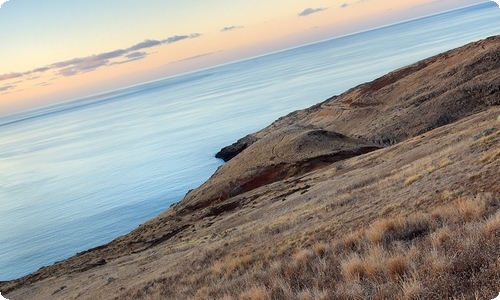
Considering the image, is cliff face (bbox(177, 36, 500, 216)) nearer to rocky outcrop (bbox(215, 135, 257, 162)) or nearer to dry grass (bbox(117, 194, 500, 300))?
rocky outcrop (bbox(215, 135, 257, 162))

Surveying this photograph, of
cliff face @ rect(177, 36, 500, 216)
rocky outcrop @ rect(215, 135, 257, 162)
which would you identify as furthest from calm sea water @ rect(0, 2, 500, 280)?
cliff face @ rect(177, 36, 500, 216)

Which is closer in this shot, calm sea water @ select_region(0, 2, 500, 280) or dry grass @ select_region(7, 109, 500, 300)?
dry grass @ select_region(7, 109, 500, 300)

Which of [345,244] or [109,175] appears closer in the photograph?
[345,244]

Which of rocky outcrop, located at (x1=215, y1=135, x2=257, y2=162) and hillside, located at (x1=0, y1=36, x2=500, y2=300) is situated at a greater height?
hillside, located at (x1=0, y1=36, x2=500, y2=300)

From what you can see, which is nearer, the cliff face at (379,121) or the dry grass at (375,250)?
the dry grass at (375,250)

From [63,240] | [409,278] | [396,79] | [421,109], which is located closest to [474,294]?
[409,278]

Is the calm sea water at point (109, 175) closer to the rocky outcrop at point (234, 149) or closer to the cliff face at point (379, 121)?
the rocky outcrop at point (234, 149)

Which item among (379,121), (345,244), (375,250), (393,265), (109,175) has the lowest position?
(109,175)

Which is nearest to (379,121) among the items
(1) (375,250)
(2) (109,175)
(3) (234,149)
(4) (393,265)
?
(3) (234,149)

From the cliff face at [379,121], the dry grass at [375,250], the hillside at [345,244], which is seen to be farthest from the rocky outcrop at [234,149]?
the dry grass at [375,250]

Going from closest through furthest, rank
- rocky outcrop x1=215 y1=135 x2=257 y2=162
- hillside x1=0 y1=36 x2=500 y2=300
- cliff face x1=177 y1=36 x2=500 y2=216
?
hillside x1=0 y1=36 x2=500 y2=300 < cliff face x1=177 y1=36 x2=500 y2=216 < rocky outcrop x1=215 y1=135 x2=257 y2=162

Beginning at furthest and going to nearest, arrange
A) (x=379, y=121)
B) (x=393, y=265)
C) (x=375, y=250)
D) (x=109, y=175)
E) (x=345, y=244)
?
(x=109, y=175) < (x=379, y=121) < (x=345, y=244) < (x=375, y=250) < (x=393, y=265)

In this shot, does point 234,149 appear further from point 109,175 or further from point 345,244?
point 345,244

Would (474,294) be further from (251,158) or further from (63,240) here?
(63,240)
